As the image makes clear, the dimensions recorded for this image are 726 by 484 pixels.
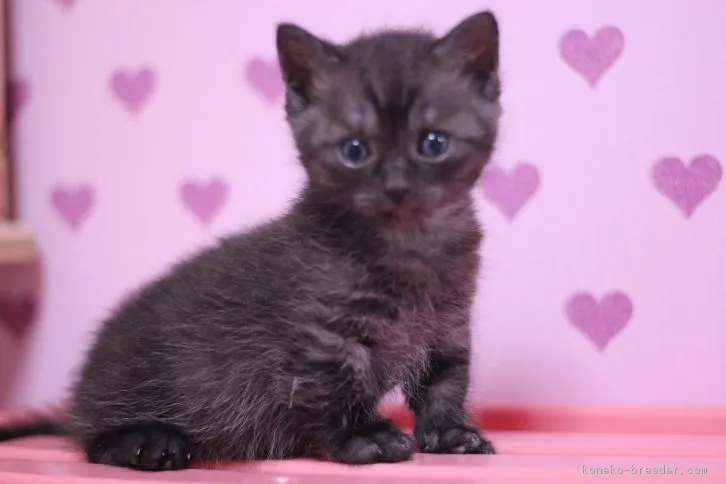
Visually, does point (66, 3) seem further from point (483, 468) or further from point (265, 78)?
point (483, 468)

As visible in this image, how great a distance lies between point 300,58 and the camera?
1.27 m

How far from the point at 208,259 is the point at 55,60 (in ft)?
2.91

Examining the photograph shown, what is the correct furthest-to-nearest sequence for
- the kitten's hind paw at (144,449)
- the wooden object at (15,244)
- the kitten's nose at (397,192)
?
the wooden object at (15,244) < the kitten's hind paw at (144,449) < the kitten's nose at (397,192)

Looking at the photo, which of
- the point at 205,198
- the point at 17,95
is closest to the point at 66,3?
the point at 17,95

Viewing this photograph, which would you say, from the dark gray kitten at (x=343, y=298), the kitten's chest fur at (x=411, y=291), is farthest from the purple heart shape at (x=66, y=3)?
the kitten's chest fur at (x=411, y=291)

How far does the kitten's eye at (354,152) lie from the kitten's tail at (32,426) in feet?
2.67

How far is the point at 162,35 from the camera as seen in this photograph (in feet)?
6.46

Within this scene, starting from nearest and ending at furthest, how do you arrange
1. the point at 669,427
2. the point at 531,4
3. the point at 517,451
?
1. the point at 517,451
2. the point at 669,427
3. the point at 531,4

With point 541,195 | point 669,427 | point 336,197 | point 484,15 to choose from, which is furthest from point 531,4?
point 669,427

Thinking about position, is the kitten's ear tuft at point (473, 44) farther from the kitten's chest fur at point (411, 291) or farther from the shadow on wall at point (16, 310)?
the shadow on wall at point (16, 310)

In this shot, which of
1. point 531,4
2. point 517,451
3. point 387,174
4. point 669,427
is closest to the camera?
point 387,174

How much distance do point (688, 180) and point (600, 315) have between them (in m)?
0.34

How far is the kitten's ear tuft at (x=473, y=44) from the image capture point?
1.22 m

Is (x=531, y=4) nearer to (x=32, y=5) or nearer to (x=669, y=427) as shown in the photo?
(x=669, y=427)
